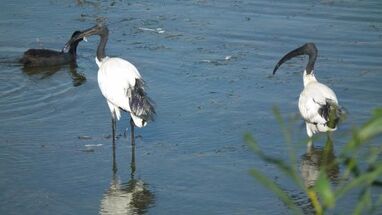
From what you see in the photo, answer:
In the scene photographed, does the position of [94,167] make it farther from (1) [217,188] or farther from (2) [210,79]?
(2) [210,79]

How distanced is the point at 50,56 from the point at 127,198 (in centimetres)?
524

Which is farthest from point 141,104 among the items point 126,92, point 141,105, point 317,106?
point 317,106

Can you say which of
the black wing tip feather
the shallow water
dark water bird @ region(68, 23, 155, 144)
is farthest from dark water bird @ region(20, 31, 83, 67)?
the black wing tip feather

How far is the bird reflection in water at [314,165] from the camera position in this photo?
786cm

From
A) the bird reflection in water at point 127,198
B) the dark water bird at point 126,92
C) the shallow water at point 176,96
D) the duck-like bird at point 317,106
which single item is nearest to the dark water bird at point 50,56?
the shallow water at point 176,96

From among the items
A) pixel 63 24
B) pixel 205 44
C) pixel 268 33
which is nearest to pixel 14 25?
pixel 63 24

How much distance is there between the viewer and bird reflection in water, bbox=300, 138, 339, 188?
7.86m

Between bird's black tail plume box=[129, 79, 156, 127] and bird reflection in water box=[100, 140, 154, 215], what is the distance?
809mm

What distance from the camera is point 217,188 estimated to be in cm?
743

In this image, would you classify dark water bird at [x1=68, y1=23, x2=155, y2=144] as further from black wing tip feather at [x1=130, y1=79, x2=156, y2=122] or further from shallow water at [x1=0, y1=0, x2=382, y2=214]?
shallow water at [x1=0, y1=0, x2=382, y2=214]

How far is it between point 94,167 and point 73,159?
30 cm

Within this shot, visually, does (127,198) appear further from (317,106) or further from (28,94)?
(28,94)

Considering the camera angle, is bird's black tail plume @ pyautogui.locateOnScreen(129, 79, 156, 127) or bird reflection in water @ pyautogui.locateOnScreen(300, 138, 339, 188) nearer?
bird reflection in water @ pyautogui.locateOnScreen(300, 138, 339, 188)

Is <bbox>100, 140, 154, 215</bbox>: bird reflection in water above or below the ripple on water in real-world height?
above
